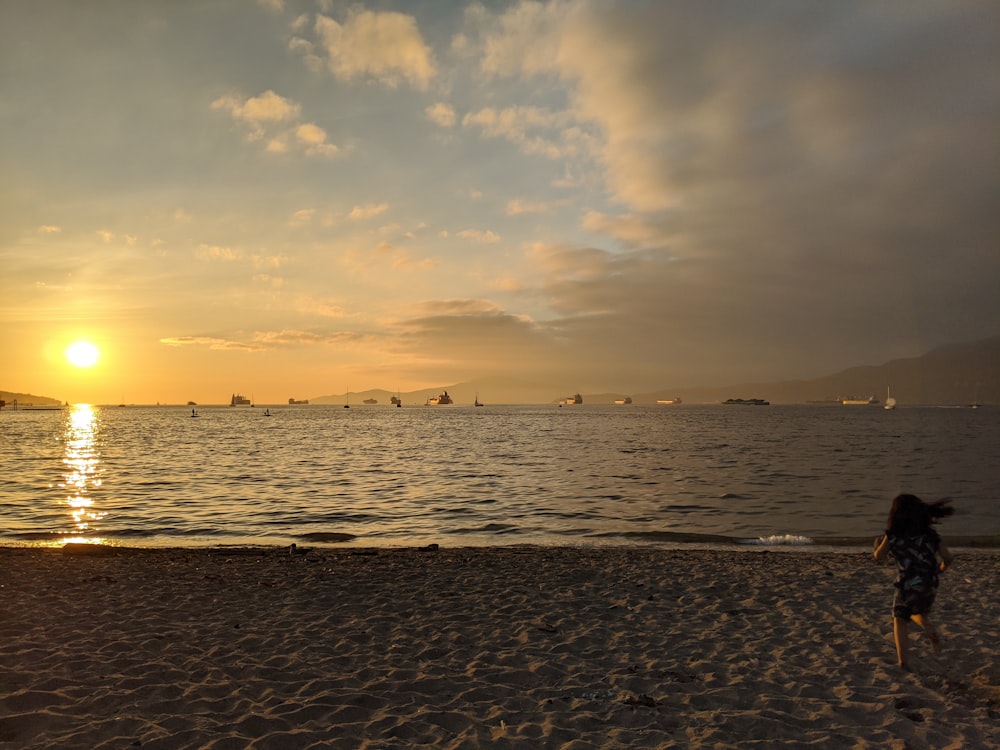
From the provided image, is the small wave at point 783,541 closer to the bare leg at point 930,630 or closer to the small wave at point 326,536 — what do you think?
the bare leg at point 930,630

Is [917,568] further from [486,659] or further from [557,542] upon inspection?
[557,542]

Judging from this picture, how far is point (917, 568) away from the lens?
7.75 metres

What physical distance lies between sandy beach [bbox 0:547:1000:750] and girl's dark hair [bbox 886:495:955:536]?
6.08ft

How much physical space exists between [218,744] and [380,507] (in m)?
20.7

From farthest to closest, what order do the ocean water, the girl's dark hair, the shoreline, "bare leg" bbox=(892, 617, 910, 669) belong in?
the ocean water → the shoreline → "bare leg" bbox=(892, 617, 910, 669) → the girl's dark hair

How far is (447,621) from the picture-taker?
10.3 metres

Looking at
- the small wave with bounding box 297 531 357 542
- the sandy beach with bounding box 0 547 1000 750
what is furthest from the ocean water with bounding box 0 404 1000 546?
the sandy beach with bounding box 0 547 1000 750

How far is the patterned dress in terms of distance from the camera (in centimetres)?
770

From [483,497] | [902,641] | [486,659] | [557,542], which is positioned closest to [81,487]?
[483,497]

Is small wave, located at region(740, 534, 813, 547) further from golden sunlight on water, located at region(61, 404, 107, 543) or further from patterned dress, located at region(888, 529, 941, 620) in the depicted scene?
golden sunlight on water, located at region(61, 404, 107, 543)

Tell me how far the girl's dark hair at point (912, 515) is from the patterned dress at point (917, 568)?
0.09 metres

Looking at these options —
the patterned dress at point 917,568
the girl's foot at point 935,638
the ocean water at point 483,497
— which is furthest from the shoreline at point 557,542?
the patterned dress at point 917,568

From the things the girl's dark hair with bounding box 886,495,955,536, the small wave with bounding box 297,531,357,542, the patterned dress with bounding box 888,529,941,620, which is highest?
the girl's dark hair with bounding box 886,495,955,536

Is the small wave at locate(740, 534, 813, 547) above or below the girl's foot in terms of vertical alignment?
below
